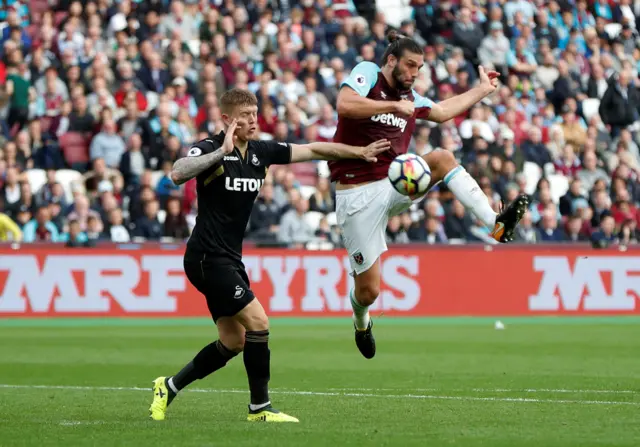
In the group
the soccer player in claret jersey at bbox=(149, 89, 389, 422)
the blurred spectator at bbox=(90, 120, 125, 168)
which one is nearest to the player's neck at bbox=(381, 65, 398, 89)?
the soccer player in claret jersey at bbox=(149, 89, 389, 422)

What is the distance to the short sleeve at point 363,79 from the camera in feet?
36.2

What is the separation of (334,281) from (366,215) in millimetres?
10455

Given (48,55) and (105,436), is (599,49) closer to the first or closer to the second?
(48,55)

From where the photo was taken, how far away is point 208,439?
8195 mm

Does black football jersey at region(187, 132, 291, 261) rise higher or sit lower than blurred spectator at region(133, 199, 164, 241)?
higher

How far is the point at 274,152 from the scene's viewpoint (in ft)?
32.3

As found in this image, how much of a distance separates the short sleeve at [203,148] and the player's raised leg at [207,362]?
127cm

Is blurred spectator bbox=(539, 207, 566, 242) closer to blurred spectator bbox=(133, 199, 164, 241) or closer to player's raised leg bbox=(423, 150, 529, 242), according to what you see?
blurred spectator bbox=(133, 199, 164, 241)

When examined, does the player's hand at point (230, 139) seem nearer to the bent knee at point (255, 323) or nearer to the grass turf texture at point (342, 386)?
the bent knee at point (255, 323)

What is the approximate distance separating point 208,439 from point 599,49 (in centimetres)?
2431

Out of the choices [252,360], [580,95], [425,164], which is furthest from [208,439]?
[580,95]

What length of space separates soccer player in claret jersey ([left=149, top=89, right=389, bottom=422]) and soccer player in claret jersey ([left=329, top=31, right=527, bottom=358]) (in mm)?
1624

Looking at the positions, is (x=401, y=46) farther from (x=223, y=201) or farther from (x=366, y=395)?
(x=366, y=395)

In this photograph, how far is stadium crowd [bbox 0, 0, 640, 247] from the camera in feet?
73.6
